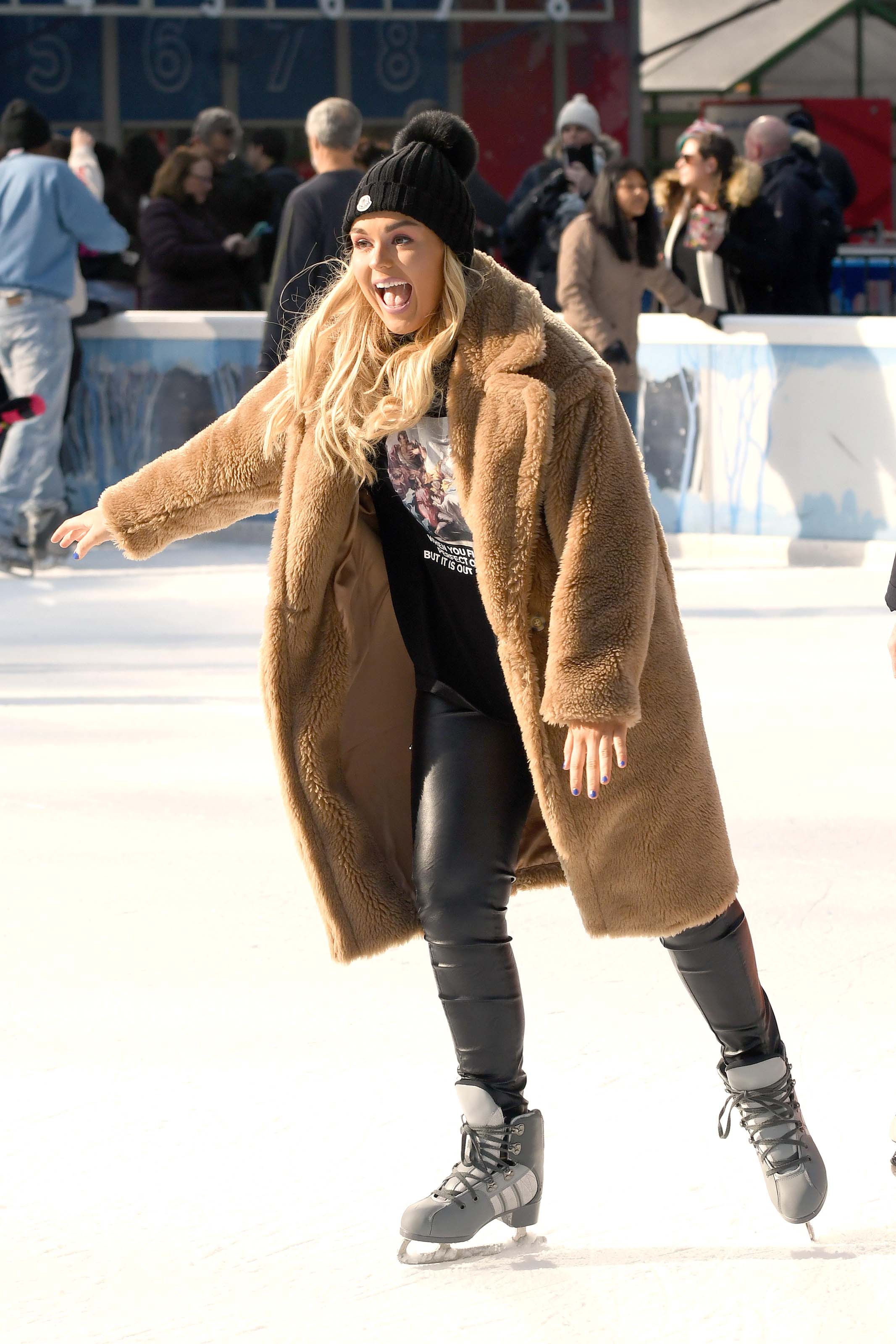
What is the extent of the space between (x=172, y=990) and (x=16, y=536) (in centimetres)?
610

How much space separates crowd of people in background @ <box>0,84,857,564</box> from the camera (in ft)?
31.1

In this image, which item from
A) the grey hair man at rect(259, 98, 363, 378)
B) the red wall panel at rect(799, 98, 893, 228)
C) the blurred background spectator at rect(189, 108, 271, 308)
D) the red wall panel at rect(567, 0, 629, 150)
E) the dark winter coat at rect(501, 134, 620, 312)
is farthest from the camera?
the red wall panel at rect(567, 0, 629, 150)

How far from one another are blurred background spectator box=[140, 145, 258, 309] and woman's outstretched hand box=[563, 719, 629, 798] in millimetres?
8329

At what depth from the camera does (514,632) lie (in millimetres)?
2842

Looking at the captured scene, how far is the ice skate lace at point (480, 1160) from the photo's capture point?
2.91 meters

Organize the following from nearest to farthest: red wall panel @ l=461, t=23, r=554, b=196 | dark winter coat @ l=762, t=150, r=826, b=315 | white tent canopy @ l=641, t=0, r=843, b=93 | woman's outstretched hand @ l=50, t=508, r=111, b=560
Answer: woman's outstretched hand @ l=50, t=508, r=111, b=560
dark winter coat @ l=762, t=150, r=826, b=315
white tent canopy @ l=641, t=0, r=843, b=93
red wall panel @ l=461, t=23, r=554, b=196

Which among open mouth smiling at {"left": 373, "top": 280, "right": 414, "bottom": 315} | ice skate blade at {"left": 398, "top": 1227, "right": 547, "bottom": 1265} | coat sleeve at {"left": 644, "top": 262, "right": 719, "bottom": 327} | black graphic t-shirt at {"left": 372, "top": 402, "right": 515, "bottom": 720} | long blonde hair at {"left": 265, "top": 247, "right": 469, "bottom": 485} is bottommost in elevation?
ice skate blade at {"left": 398, "top": 1227, "right": 547, "bottom": 1265}

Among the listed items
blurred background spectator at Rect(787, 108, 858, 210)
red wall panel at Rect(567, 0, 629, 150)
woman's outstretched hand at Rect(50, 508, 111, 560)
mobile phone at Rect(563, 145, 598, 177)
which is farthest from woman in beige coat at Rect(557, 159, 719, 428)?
red wall panel at Rect(567, 0, 629, 150)

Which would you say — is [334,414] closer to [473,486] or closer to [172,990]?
[473,486]

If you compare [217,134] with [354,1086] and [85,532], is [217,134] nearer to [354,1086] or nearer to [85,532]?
[85,532]

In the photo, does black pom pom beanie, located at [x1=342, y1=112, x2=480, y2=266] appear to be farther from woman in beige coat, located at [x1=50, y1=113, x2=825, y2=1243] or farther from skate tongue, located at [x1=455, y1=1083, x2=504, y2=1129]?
skate tongue, located at [x1=455, y1=1083, x2=504, y2=1129]

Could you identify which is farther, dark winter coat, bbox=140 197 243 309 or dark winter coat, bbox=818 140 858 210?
dark winter coat, bbox=818 140 858 210

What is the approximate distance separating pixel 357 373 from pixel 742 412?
7.03 m

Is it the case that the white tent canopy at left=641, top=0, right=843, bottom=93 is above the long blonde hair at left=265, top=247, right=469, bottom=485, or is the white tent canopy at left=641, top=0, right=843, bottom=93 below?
above
